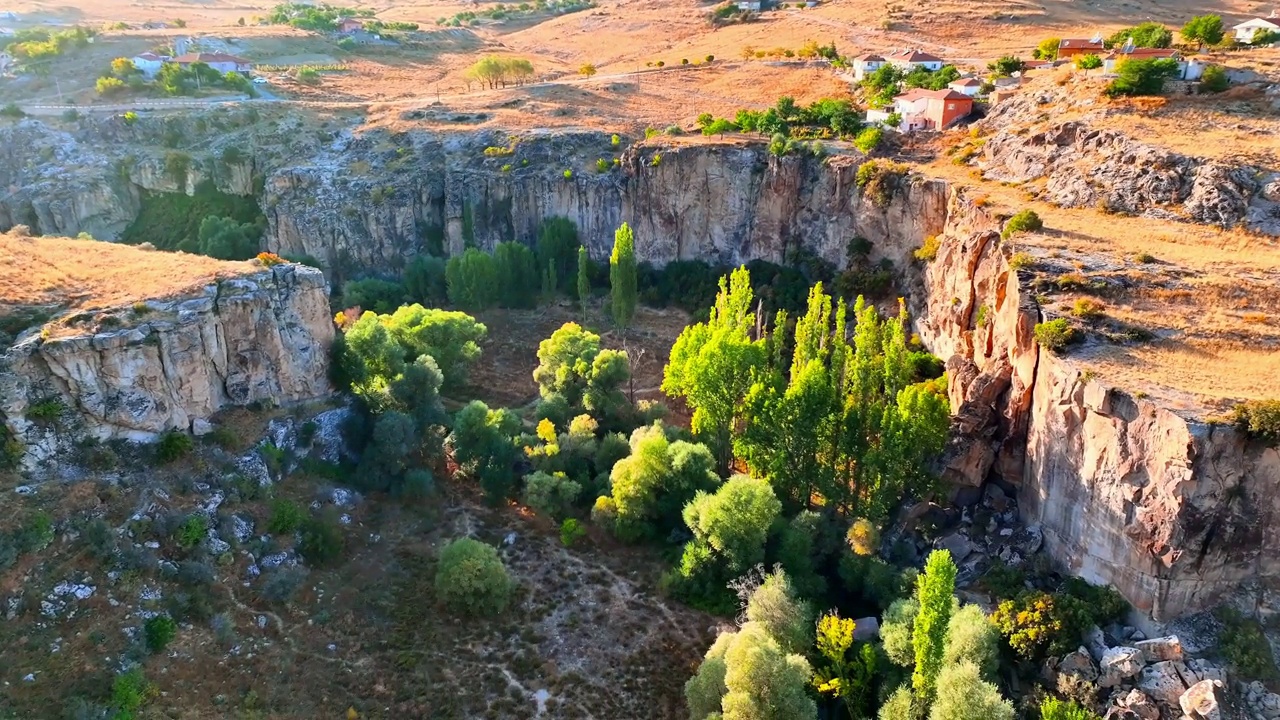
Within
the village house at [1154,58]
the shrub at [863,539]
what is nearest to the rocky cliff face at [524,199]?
the village house at [1154,58]

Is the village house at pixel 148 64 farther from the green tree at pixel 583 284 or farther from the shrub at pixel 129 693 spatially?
the shrub at pixel 129 693

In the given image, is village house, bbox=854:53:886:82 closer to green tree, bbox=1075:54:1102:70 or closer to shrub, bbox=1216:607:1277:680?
green tree, bbox=1075:54:1102:70

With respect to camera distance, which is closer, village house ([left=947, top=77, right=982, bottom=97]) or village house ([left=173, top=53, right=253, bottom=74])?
village house ([left=947, top=77, right=982, bottom=97])

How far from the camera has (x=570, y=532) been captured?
35.6m

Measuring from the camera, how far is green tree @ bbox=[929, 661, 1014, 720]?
2152cm

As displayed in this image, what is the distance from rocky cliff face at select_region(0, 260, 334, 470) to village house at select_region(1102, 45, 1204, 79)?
47541 mm

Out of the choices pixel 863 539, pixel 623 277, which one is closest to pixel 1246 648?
pixel 863 539

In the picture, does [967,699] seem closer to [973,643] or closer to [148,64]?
[973,643]

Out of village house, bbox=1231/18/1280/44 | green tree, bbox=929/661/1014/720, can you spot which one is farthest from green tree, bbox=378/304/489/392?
village house, bbox=1231/18/1280/44

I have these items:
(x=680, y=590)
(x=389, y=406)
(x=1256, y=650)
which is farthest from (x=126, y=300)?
(x=1256, y=650)

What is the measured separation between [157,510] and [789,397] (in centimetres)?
2420

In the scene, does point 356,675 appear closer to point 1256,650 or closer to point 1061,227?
point 1256,650

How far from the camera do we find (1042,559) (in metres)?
29.3

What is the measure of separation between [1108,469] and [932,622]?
8984mm
